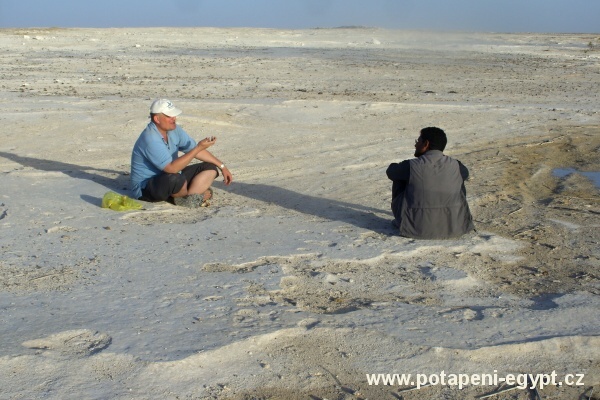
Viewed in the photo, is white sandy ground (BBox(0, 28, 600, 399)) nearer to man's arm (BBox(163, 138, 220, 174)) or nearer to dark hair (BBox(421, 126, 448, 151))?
man's arm (BBox(163, 138, 220, 174))

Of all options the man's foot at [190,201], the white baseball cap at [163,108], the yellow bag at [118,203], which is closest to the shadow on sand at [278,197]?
the yellow bag at [118,203]

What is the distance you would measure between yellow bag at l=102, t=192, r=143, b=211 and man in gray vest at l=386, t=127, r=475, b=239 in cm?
237

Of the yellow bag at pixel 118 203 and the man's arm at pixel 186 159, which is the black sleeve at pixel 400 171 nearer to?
the man's arm at pixel 186 159

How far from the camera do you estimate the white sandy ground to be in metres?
3.90

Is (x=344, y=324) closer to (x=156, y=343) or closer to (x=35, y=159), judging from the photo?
(x=156, y=343)

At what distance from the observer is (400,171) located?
620cm

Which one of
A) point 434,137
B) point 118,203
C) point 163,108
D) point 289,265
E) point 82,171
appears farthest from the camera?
point 82,171

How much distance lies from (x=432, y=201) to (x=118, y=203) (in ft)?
8.95

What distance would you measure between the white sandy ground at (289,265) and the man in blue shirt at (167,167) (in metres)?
0.18

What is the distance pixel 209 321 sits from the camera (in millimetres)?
4375

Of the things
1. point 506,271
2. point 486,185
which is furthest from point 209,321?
point 486,185

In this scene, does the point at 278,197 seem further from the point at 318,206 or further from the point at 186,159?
the point at 186,159

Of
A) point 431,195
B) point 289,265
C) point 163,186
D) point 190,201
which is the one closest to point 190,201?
point 190,201

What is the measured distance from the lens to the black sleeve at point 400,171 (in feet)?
20.2
